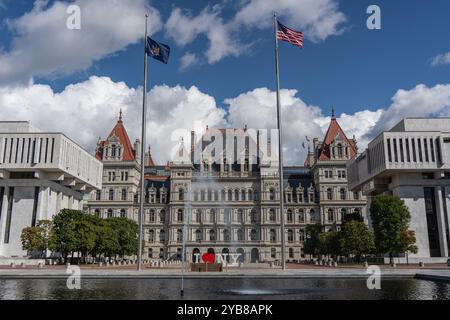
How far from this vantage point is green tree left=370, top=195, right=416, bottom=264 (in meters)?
67.0

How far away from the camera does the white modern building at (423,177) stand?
78.1 metres

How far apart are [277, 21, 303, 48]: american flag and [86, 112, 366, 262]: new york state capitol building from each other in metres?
67.3

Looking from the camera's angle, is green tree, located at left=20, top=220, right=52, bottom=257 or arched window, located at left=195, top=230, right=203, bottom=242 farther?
arched window, located at left=195, top=230, right=203, bottom=242

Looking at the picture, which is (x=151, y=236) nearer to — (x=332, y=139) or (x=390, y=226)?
(x=332, y=139)

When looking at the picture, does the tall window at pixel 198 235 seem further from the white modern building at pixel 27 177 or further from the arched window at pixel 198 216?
the white modern building at pixel 27 177

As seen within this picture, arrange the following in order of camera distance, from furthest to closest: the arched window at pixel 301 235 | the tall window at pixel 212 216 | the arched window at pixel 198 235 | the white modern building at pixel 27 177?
the tall window at pixel 212 216 → the arched window at pixel 301 235 → the arched window at pixel 198 235 → the white modern building at pixel 27 177

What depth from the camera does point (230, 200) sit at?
113 metres

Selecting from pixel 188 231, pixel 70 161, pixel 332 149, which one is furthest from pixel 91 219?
pixel 332 149

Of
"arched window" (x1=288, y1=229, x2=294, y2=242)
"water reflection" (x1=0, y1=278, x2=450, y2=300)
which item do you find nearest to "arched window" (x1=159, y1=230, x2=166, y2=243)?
"arched window" (x1=288, y1=229, x2=294, y2=242)

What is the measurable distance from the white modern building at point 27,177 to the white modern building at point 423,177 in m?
59.3

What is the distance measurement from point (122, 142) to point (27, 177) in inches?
1436

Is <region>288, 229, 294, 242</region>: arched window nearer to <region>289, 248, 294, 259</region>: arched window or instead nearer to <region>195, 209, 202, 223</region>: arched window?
<region>289, 248, 294, 259</region>: arched window

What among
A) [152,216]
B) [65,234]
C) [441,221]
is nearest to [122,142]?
[152,216]

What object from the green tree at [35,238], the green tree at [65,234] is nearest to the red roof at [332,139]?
the green tree at [65,234]
